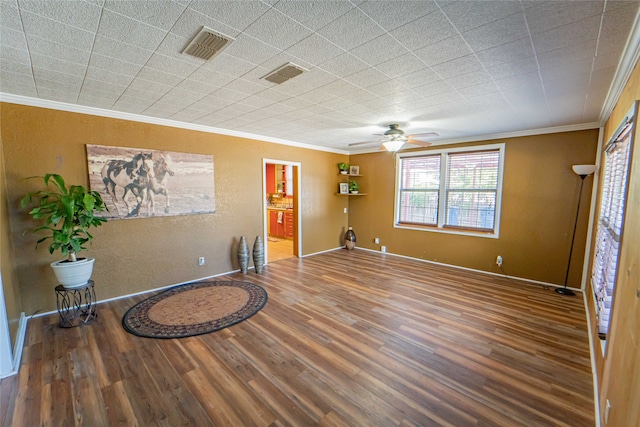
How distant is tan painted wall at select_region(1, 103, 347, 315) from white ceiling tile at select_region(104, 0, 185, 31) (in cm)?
249

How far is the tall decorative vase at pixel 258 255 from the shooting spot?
4.73 m

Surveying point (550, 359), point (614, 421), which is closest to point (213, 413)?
point (614, 421)

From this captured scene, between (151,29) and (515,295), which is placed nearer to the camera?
(151,29)

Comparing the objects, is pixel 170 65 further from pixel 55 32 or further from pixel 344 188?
pixel 344 188

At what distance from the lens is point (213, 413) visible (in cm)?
177

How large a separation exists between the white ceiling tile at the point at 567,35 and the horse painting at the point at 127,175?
433 centimetres

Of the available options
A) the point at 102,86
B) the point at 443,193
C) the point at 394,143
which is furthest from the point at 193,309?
the point at 443,193

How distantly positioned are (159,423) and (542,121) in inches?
210

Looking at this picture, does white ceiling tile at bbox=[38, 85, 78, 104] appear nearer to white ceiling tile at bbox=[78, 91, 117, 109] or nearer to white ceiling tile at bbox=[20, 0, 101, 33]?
white ceiling tile at bbox=[78, 91, 117, 109]

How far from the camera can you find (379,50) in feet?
6.02

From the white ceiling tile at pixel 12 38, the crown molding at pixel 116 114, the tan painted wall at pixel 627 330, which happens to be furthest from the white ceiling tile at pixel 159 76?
the tan painted wall at pixel 627 330

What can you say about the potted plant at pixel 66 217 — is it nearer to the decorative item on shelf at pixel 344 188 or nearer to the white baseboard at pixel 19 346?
the white baseboard at pixel 19 346

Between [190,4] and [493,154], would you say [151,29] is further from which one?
[493,154]

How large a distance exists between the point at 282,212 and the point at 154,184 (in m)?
4.53
